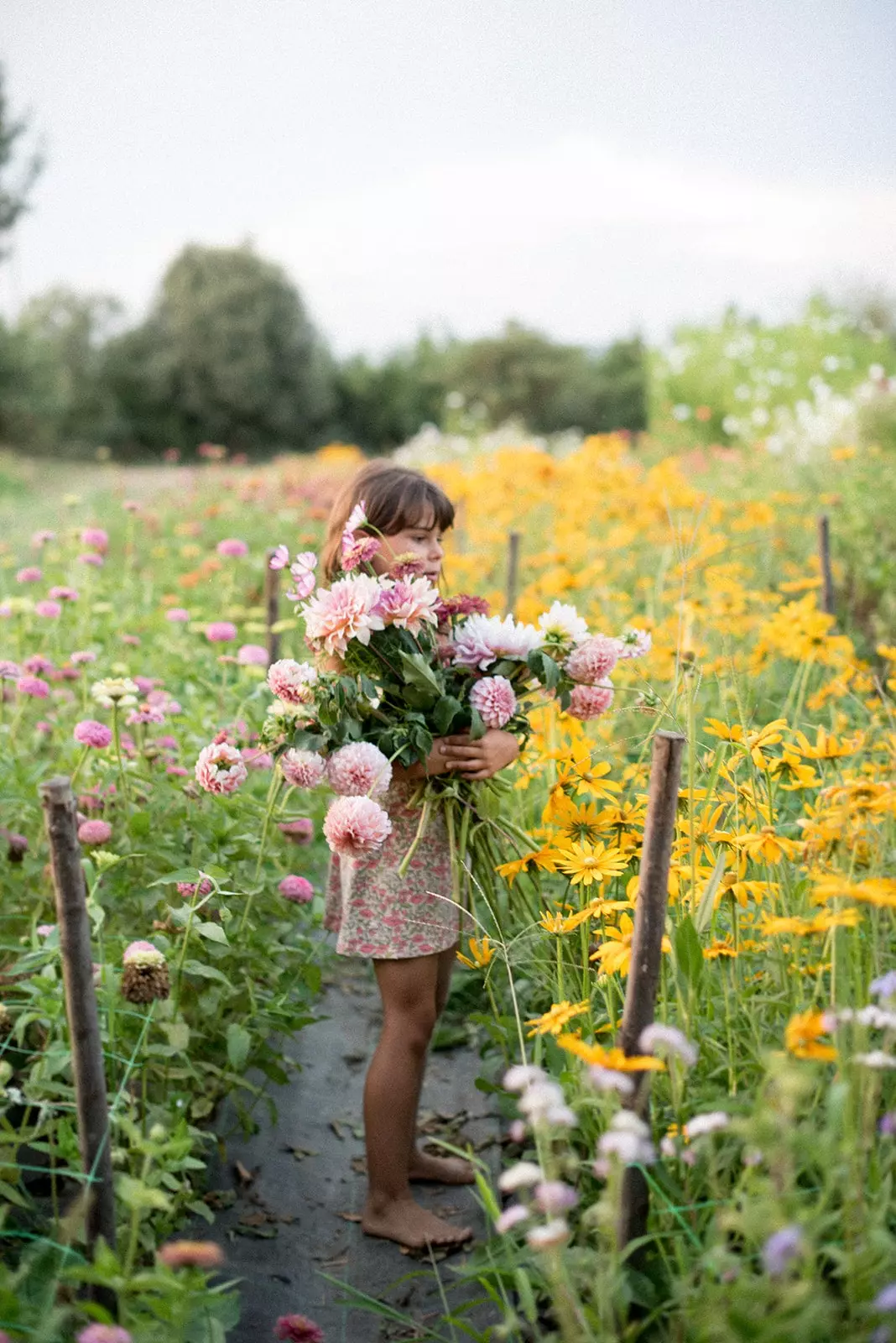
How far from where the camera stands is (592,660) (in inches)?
71.9

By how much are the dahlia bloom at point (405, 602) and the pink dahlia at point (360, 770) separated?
8.0 inches

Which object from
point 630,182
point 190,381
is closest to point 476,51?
point 630,182

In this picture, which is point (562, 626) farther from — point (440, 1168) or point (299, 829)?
point (440, 1168)

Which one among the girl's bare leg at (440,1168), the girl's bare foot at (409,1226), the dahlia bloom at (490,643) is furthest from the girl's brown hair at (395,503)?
the girl's bare foot at (409,1226)

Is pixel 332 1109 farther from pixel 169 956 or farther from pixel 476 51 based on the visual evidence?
pixel 476 51

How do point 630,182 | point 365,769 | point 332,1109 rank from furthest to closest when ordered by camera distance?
point 630,182, point 332,1109, point 365,769

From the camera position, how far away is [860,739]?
1818 mm

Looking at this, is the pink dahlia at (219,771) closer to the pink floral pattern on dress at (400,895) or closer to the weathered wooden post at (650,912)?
the pink floral pattern on dress at (400,895)

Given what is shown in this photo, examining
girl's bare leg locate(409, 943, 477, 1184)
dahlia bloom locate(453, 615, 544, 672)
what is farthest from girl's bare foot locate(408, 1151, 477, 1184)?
dahlia bloom locate(453, 615, 544, 672)

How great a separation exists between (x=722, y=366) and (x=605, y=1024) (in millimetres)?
12503

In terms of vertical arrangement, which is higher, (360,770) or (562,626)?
(562,626)

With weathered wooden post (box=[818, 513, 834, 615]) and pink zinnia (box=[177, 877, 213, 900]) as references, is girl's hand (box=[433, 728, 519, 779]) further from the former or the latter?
weathered wooden post (box=[818, 513, 834, 615])

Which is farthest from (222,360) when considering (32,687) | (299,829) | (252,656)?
(299,829)

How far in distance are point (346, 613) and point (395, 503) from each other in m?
0.41
